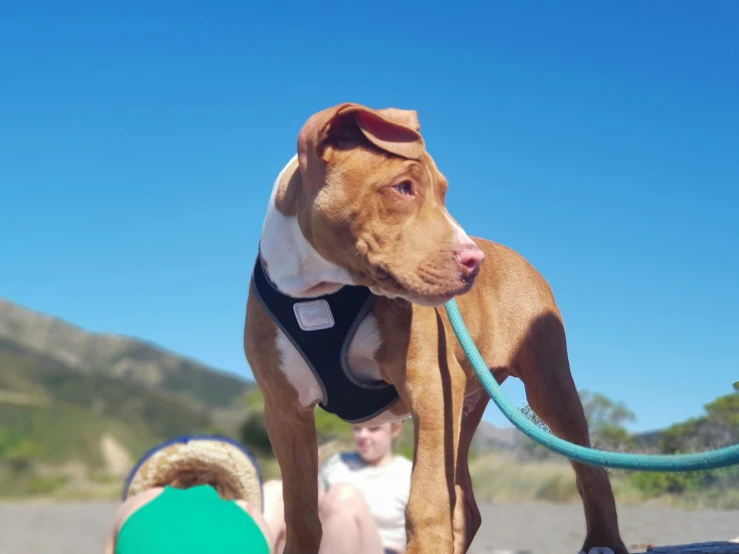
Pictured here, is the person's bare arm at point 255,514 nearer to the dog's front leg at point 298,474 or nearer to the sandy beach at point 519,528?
the dog's front leg at point 298,474

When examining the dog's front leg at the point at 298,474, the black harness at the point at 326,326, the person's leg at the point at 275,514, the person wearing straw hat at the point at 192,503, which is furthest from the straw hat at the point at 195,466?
the black harness at the point at 326,326

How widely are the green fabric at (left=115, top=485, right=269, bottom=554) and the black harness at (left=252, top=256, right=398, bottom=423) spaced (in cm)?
152

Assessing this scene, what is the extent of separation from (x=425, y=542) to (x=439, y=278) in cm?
102

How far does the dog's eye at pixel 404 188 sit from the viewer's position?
10.1 feet

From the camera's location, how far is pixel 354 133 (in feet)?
10.5

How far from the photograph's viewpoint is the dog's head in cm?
301

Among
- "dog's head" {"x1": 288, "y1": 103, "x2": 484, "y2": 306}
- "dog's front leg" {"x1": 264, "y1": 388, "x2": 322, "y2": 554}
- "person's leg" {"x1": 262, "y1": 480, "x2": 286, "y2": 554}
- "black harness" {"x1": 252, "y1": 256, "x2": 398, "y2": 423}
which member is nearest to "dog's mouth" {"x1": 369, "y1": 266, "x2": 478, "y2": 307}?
"dog's head" {"x1": 288, "y1": 103, "x2": 484, "y2": 306}

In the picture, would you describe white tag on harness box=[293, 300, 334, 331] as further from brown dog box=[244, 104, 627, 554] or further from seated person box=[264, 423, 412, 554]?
seated person box=[264, 423, 412, 554]

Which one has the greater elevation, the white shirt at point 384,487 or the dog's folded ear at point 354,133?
the dog's folded ear at point 354,133

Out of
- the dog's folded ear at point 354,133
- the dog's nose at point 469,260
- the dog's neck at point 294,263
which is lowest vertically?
the dog's nose at point 469,260

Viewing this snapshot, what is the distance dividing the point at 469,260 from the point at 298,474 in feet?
4.84

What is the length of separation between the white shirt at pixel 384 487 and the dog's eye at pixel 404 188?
4.45 m

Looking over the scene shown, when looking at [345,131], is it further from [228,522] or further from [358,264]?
[228,522]

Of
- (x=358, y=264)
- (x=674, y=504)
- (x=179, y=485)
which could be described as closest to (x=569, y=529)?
(x=674, y=504)
